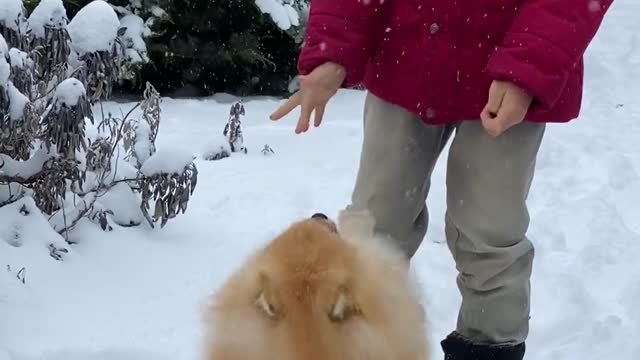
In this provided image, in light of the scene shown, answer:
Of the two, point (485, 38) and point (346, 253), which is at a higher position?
point (485, 38)

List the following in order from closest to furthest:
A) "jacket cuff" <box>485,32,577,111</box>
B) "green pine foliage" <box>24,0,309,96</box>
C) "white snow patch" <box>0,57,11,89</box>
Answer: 1. "jacket cuff" <box>485,32,577,111</box>
2. "white snow patch" <box>0,57,11,89</box>
3. "green pine foliage" <box>24,0,309,96</box>

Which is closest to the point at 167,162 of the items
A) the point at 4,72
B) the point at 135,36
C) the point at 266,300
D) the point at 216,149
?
the point at 4,72

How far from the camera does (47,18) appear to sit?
3539 mm

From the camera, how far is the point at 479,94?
2.37 meters

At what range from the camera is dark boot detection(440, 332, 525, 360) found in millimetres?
2613

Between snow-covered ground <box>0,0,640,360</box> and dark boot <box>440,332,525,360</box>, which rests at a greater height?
dark boot <box>440,332,525,360</box>

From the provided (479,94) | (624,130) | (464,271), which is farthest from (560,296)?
(624,130)

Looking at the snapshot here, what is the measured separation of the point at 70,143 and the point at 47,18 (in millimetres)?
552

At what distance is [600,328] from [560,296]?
0.95 ft

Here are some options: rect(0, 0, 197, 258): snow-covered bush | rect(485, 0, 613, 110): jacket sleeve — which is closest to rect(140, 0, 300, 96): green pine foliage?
rect(0, 0, 197, 258): snow-covered bush

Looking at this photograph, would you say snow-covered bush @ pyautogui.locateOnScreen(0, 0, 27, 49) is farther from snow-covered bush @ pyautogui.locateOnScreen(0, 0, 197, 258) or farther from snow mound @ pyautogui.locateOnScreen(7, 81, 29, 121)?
snow mound @ pyautogui.locateOnScreen(7, 81, 29, 121)

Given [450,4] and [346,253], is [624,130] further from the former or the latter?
[346,253]

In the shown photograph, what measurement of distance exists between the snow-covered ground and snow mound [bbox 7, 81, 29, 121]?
50cm

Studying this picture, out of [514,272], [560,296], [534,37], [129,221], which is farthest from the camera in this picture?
[129,221]
